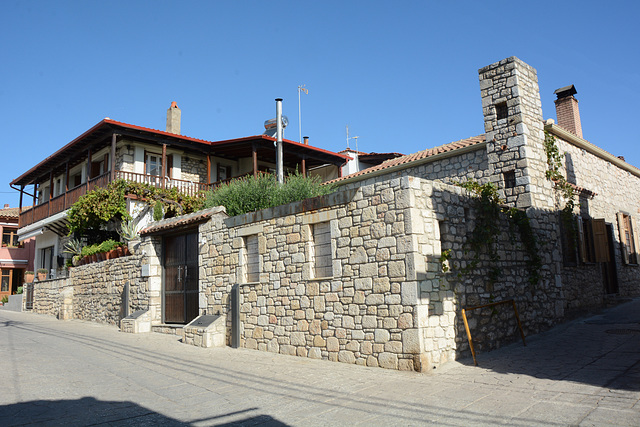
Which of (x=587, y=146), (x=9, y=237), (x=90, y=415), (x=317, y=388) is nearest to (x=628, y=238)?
(x=587, y=146)

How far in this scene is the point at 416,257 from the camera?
7.06 metres

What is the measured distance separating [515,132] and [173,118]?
1525cm

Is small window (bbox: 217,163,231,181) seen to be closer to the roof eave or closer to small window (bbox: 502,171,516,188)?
the roof eave

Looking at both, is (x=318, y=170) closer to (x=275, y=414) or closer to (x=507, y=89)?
(x=507, y=89)

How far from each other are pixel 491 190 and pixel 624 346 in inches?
134

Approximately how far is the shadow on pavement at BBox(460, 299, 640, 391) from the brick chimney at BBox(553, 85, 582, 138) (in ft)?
19.3

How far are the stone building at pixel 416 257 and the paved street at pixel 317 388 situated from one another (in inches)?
22.1

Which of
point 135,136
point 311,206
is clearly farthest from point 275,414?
point 135,136

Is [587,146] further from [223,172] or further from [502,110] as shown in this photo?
[223,172]

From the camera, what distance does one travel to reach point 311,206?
8664 mm

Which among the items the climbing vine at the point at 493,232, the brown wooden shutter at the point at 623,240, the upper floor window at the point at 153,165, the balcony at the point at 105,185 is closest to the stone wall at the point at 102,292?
the balcony at the point at 105,185

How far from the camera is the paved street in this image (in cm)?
469

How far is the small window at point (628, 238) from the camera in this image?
14.1m

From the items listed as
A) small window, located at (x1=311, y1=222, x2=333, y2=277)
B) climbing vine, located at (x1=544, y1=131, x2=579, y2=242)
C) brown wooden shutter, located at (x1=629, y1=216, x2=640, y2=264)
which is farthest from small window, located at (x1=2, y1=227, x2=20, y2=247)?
brown wooden shutter, located at (x1=629, y1=216, x2=640, y2=264)
